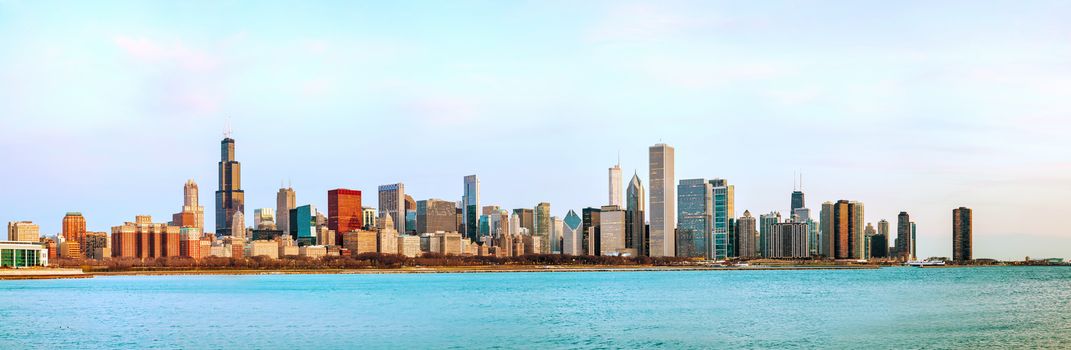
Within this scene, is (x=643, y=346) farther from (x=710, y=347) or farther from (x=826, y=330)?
(x=826, y=330)

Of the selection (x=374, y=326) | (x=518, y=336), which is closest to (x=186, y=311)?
(x=374, y=326)

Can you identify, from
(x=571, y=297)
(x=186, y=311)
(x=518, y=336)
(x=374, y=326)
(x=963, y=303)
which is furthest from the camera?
(x=571, y=297)

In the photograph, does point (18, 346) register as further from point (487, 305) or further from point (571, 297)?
point (571, 297)

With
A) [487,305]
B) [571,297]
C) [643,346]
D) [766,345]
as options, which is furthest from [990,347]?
[571,297]

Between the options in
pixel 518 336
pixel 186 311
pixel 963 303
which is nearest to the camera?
pixel 518 336

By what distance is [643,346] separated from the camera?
5672 centimetres

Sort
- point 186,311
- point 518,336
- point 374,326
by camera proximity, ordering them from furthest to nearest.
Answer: point 186,311 < point 374,326 < point 518,336

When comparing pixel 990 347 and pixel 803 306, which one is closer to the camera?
pixel 990 347

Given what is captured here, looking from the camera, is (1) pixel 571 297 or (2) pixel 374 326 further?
(1) pixel 571 297

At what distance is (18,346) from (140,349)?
7.69 metres

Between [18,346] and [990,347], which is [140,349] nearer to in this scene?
[18,346]

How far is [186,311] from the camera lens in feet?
295

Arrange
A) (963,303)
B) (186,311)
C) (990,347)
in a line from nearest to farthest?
(990,347) < (186,311) < (963,303)

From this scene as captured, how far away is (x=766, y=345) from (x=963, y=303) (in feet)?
165
